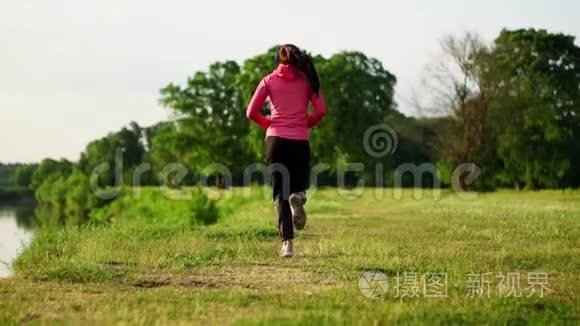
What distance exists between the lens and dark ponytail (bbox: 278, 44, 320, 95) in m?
7.91

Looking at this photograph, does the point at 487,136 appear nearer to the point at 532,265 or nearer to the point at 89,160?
the point at 532,265

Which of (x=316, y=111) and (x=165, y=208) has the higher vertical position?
(x=316, y=111)

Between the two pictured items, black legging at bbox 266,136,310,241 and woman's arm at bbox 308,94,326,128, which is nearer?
black legging at bbox 266,136,310,241

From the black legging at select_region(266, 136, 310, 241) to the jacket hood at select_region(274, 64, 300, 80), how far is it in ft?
2.28

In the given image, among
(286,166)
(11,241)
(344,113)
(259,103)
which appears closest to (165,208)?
(11,241)

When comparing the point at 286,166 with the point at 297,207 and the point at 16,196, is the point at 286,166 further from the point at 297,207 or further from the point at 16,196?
the point at 16,196

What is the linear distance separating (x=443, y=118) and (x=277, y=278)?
37.8m

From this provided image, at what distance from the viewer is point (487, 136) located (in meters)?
44.0

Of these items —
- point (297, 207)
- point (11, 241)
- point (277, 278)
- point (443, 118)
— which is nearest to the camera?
point (277, 278)
